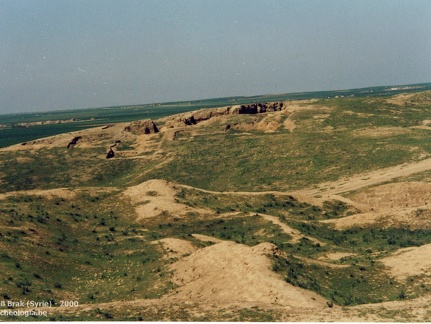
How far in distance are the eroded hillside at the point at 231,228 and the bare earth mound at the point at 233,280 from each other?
10cm

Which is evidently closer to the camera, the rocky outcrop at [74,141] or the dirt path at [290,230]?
the dirt path at [290,230]

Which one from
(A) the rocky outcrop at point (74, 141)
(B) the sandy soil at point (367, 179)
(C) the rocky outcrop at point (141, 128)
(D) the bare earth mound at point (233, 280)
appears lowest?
(B) the sandy soil at point (367, 179)

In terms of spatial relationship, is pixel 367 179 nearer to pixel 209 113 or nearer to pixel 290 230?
pixel 290 230

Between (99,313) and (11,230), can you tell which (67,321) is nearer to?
(99,313)

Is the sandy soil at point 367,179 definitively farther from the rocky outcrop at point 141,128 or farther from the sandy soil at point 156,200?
the rocky outcrop at point 141,128

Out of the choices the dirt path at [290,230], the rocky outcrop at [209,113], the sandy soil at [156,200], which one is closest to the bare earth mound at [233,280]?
the dirt path at [290,230]

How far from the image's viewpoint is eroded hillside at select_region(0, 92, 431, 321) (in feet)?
77.2

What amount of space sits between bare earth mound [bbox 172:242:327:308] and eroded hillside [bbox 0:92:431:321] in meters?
0.10

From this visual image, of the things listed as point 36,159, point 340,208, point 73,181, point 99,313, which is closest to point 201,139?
point 73,181

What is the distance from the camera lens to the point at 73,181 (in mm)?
76188

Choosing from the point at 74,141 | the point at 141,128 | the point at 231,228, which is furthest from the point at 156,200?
the point at 141,128

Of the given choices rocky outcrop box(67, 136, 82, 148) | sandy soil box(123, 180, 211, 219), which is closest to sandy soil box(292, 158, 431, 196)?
sandy soil box(123, 180, 211, 219)

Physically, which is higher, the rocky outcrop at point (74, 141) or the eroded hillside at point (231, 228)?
the rocky outcrop at point (74, 141)

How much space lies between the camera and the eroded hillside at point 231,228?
2353 cm
